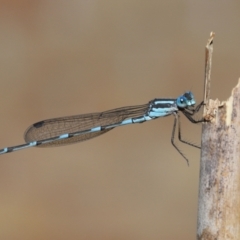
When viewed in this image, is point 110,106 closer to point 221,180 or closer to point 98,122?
point 98,122

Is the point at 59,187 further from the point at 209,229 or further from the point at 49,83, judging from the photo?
the point at 209,229

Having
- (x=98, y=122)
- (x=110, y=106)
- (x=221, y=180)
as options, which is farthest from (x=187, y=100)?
(x=110, y=106)

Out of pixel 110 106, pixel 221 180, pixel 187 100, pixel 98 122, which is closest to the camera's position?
pixel 221 180

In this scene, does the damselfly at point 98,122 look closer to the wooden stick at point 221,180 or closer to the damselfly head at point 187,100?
the damselfly head at point 187,100

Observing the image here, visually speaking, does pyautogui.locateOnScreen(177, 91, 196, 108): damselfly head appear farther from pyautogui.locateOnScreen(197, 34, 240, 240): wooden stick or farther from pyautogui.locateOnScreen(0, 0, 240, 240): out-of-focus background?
pyautogui.locateOnScreen(0, 0, 240, 240): out-of-focus background

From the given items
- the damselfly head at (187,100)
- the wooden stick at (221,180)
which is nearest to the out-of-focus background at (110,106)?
the damselfly head at (187,100)

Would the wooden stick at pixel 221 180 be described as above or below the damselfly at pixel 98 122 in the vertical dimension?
below
